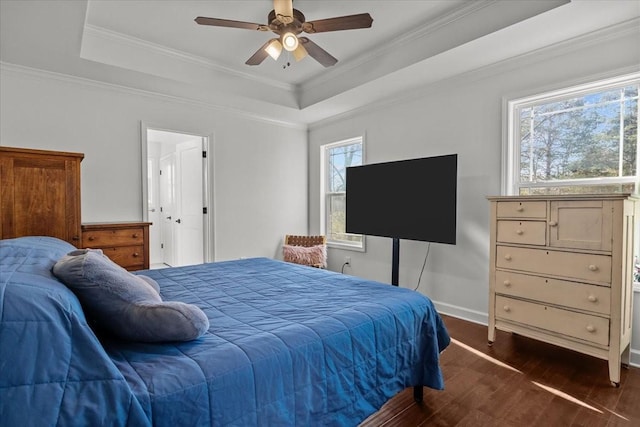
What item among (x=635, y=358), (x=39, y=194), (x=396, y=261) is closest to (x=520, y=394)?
(x=635, y=358)

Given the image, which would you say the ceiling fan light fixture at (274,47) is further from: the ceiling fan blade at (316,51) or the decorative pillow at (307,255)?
the decorative pillow at (307,255)

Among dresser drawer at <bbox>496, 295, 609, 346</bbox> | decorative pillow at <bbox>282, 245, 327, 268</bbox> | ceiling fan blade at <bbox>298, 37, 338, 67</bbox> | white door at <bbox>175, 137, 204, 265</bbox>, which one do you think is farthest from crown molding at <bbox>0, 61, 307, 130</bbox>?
dresser drawer at <bbox>496, 295, 609, 346</bbox>

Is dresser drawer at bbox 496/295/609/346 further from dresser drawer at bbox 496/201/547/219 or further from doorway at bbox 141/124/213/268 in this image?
doorway at bbox 141/124/213/268

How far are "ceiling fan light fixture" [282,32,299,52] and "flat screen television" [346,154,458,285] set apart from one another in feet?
5.04

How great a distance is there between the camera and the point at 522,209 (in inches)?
99.7

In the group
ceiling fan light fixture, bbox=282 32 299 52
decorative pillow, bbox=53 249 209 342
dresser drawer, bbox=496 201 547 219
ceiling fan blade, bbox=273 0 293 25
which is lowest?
decorative pillow, bbox=53 249 209 342

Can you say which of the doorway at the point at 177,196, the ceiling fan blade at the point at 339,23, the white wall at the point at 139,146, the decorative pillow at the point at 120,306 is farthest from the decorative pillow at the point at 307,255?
the decorative pillow at the point at 120,306

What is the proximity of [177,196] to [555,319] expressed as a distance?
512 centimetres

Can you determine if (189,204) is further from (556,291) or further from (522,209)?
(556,291)

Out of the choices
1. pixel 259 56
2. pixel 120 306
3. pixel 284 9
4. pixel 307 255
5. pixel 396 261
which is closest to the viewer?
pixel 120 306

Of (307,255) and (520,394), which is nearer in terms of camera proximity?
(520,394)

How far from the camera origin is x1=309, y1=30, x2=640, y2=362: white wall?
262 cm

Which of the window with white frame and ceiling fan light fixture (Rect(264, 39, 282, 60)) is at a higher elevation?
ceiling fan light fixture (Rect(264, 39, 282, 60))

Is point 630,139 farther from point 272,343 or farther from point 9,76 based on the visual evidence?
point 9,76
